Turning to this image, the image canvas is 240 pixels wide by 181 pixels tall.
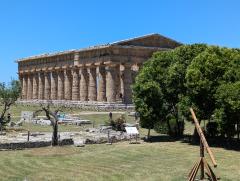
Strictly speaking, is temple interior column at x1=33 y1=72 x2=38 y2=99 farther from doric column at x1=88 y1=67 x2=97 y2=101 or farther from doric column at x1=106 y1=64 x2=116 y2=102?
doric column at x1=106 y1=64 x2=116 y2=102

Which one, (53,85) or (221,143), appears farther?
(53,85)

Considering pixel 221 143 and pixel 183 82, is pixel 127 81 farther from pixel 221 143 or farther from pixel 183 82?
pixel 221 143

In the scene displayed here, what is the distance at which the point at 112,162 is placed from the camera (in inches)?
1185

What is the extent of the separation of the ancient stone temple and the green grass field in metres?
→ 51.3

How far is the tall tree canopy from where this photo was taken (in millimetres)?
38438

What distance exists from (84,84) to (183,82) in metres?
59.1

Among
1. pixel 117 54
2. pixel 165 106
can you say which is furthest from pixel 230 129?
pixel 117 54

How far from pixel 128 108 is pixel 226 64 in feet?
148

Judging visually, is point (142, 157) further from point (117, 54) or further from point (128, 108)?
point (117, 54)

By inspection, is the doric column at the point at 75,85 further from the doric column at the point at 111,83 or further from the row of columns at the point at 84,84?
the doric column at the point at 111,83

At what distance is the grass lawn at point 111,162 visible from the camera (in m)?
25.7

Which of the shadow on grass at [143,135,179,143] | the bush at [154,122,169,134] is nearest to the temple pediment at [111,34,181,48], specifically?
the bush at [154,122,169,134]

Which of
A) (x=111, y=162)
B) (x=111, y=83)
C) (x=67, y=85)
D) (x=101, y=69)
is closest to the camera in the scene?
(x=111, y=162)

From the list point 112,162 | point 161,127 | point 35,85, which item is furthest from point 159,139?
point 35,85
